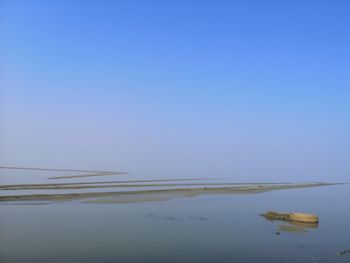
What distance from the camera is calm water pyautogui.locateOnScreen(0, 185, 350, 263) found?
593 inches

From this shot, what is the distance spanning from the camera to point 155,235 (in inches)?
732

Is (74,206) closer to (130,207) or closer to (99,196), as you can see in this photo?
(130,207)

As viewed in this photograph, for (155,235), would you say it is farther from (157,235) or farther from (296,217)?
(296,217)

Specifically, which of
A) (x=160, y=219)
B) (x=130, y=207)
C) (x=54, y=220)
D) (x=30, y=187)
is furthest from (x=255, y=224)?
(x=30, y=187)

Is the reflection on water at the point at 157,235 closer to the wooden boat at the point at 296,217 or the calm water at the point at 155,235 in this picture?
the calm water at the point at 155,235

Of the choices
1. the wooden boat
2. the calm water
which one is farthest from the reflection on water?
the wooden boat

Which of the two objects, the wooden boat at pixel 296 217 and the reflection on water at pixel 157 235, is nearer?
the reflection on water at pixel 157 235

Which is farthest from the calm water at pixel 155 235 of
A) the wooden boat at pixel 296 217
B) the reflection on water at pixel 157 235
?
the wooden boat at pixel 296 217

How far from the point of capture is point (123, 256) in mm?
14758

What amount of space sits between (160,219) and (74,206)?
660 cm

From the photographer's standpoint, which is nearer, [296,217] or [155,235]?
[155,235]

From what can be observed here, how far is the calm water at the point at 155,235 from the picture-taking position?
593 inches

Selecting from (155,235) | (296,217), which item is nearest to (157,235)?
(155,235)

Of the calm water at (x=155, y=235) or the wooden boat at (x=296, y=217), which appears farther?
the wooden boat at (x=296, y=217)
